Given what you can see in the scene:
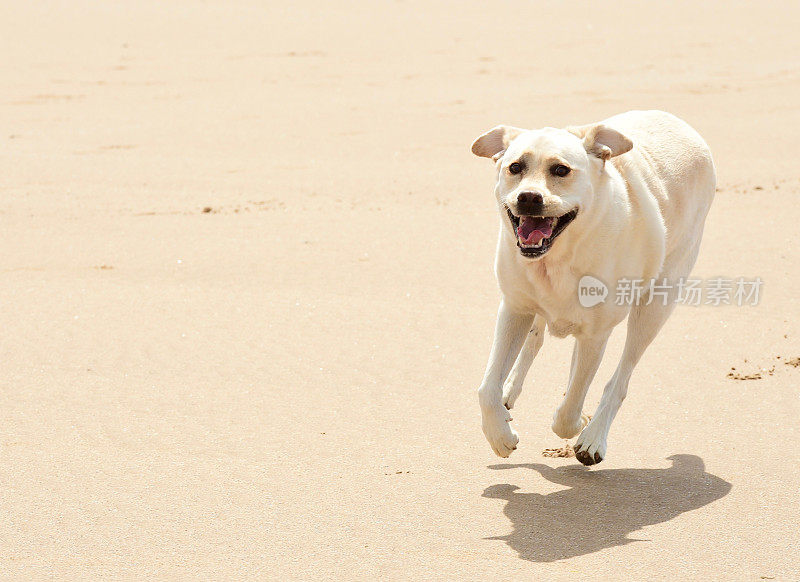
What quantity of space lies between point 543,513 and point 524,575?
0.63 meters

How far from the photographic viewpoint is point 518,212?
4.39 metres

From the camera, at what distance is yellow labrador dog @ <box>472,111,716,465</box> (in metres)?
4.49

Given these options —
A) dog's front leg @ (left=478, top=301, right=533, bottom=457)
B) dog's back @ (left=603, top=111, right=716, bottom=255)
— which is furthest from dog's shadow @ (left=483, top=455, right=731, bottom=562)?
dog's back @ (left=603, top=111, right=716, bottom=255)

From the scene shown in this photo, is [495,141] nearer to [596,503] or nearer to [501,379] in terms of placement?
[501,379]

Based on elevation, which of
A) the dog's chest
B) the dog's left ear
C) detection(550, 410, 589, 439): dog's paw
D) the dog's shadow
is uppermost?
the dog's left ear

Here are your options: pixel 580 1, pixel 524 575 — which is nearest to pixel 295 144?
pixel 524 575

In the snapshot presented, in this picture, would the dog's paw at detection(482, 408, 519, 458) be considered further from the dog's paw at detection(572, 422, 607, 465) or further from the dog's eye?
the dog's eye

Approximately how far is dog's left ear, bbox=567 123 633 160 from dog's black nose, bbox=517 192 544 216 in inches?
17.4

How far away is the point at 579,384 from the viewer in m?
5.09

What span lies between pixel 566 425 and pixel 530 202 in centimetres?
127

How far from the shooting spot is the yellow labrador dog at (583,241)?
177 inches

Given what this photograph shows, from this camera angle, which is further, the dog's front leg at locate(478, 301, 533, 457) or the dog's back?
the dog's back

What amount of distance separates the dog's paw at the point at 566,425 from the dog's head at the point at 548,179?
1.02 metres

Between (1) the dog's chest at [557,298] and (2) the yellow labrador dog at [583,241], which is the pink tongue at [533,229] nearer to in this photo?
(2) the yellow labrador dog at [583,241]
